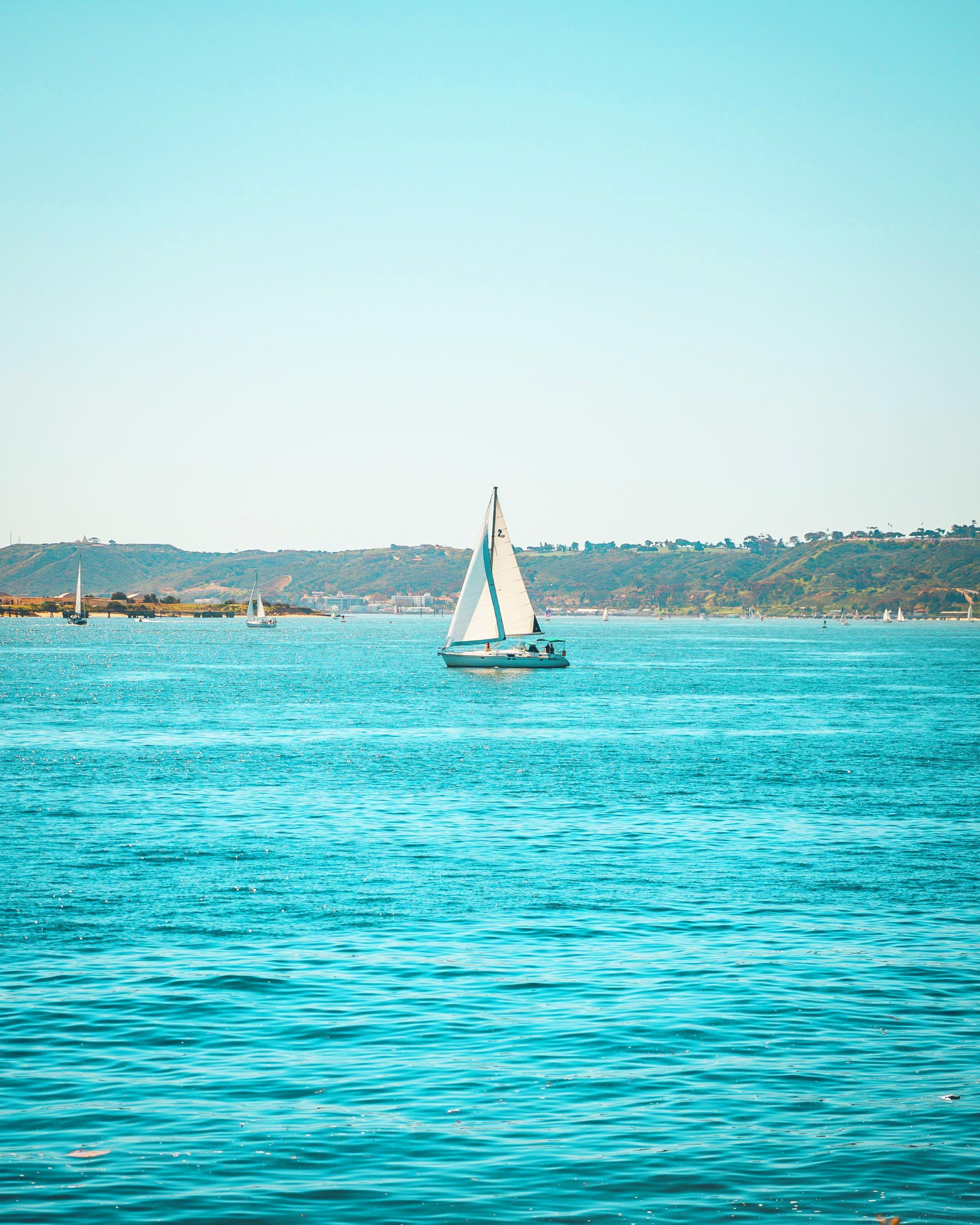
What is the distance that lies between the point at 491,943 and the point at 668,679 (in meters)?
110

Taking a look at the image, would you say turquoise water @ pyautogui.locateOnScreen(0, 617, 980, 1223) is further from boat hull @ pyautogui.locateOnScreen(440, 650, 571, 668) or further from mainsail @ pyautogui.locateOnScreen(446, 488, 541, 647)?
boat hull @ pyautogui.locateOnScreen(440, 650, 571, 668)

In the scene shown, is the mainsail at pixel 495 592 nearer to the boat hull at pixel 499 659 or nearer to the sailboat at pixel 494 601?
the sailboat at pixel 494 601

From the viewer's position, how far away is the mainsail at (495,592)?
401 ft

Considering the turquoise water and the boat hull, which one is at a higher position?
the boat hull

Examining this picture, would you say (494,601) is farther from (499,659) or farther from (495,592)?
(499,659)

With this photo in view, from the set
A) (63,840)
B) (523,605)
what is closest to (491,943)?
(63,840)

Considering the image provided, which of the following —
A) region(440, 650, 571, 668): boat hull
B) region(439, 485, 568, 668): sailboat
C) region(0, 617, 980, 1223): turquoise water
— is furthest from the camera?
region(440, 650, 571, 668): boat hull

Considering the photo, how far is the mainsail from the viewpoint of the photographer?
12231 cm

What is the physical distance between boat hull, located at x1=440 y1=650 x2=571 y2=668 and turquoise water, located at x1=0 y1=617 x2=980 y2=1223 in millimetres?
71994

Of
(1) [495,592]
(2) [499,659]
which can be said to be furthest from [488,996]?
(2) [499,659]

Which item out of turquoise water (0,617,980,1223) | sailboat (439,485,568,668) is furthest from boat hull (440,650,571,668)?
turquoise water (0,617,980,1223)

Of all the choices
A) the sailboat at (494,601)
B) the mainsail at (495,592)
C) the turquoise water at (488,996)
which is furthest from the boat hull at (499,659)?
the turquoise water at (488,996)

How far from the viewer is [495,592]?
403ft

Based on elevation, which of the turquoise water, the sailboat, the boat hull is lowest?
→ the turquoise water
